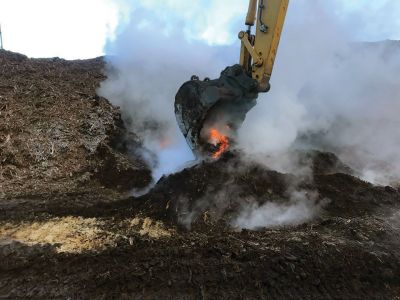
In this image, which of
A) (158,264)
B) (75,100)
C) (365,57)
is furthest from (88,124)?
(365,57)

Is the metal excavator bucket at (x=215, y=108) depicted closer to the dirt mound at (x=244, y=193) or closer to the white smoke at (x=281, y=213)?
the dirt mound at (x=244, y=193)

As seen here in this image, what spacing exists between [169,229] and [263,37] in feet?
10.7

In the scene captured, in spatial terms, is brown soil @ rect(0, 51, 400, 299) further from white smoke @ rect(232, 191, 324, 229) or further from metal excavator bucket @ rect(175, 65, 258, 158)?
metal excavator bucket @ rect(175, 65, 258, 158)

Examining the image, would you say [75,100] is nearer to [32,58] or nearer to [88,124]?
[88,124]

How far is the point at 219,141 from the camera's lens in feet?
23.7

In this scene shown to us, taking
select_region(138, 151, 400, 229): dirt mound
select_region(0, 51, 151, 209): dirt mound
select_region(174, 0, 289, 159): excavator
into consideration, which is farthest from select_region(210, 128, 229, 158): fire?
select_region(0, 51, 151, 209): dirt mound

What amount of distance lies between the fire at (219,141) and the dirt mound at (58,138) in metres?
1.53

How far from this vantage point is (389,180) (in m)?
8.17

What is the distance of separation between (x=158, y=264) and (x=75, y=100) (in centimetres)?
666

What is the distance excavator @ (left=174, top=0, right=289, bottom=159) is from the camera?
6598 millimetres

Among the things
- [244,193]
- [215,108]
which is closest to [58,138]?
[215,108]

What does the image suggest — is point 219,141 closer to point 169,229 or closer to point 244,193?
point 244,193

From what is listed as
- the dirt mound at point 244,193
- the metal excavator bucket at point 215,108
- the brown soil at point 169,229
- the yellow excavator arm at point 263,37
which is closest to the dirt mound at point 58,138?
the brown soil at point 169,229

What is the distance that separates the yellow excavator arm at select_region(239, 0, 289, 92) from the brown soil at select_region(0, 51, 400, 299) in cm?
142
